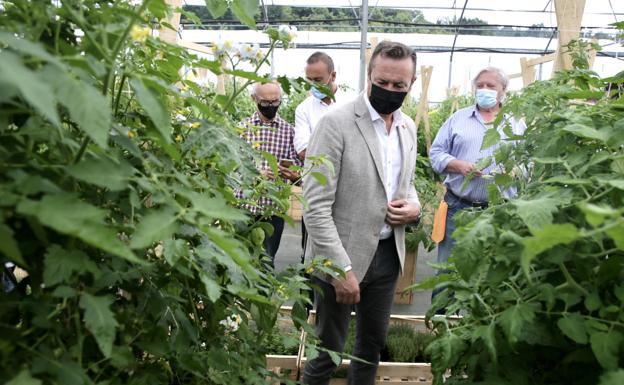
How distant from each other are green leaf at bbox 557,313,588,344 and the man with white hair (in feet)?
8.34

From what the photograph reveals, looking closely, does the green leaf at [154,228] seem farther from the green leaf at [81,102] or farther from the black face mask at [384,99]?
the black face mask at [384,99]

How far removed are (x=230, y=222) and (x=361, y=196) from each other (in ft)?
4.00

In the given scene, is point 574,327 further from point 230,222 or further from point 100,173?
point 100,173

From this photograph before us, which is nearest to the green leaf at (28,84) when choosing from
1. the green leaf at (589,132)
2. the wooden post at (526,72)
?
the green leaf at (589,132)

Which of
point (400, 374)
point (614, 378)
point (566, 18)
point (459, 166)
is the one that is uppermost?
point (566, 18)

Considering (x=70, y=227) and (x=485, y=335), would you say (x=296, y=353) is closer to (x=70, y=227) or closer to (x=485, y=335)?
(x=485, y=335)

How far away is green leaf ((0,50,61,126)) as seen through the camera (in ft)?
1.67

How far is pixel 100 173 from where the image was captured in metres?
0.67

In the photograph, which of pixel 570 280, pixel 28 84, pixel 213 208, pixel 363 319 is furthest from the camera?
pixel 363 319

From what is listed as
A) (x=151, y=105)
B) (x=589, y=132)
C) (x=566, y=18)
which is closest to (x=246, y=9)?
(x=151, y=105)

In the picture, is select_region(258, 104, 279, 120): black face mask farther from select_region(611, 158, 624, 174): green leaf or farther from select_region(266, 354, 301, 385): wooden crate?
select_region(611, 158, 624, 174): green leaf

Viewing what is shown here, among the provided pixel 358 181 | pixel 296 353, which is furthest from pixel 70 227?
pixel 296 353

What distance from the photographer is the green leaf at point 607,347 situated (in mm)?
884

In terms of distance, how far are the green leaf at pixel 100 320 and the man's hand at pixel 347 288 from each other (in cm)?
159
